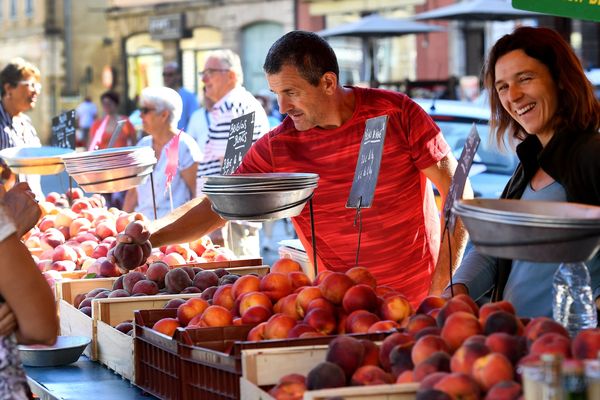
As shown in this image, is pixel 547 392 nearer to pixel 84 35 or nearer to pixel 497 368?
pixel 497 368

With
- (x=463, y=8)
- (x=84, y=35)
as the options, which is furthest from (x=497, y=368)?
(x=84, y=35)

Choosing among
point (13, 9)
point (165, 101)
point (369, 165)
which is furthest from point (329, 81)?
point (13, 9)

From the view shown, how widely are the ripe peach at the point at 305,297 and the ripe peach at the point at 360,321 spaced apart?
137 millimetres

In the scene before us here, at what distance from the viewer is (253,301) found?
2834mm

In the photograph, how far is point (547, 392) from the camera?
64.7 inches

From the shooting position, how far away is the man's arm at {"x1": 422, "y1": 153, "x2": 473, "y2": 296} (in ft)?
11.2

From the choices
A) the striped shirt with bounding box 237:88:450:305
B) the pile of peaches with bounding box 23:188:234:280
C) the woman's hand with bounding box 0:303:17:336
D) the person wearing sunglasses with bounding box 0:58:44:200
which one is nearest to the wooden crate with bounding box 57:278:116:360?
the pile of peaches with bounding box 23:188:234:280

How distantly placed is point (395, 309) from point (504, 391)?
812 millimetres

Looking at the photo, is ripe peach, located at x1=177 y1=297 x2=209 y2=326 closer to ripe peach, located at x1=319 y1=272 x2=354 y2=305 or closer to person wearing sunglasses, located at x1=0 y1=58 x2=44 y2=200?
ripe peach, located at x1=319 y1=272 x2=354 y2=305

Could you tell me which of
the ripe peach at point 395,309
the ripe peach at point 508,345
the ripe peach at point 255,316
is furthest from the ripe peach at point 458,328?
the ripe peach at point 255,316

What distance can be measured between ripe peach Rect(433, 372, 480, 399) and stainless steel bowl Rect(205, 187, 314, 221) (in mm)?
1043

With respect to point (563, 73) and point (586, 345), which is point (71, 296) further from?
point (586, 345)

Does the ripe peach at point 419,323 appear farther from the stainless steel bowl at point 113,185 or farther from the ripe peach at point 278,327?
the stainless steel bowl at point 113,185

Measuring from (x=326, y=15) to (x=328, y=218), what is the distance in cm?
2197
